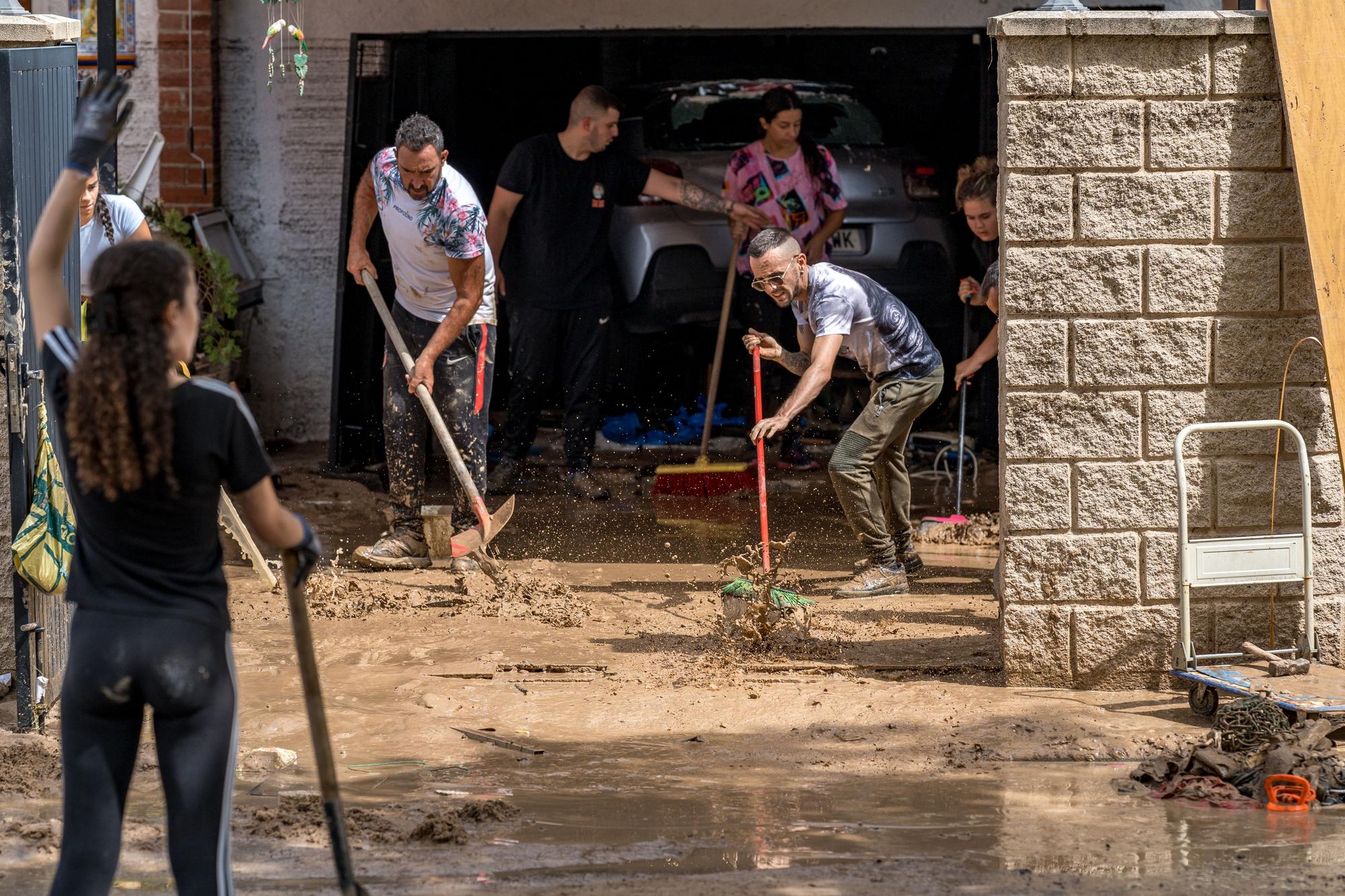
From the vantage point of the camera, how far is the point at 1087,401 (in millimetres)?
5848

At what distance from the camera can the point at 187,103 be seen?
10367mm

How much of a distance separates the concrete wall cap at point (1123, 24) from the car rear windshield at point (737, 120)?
16.6ft

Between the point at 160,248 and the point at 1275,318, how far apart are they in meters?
4.15

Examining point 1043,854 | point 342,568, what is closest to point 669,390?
point 342,568

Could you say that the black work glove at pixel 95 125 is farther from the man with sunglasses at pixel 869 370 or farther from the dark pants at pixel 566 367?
the dark pants at pixel 566 367

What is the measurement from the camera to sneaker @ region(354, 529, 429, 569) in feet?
25.7

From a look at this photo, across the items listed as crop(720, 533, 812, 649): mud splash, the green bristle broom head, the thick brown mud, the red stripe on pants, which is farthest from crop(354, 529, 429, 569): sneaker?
the green bristle broom head

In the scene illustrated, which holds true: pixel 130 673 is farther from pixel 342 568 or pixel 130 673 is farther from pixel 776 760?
pixel 342 568

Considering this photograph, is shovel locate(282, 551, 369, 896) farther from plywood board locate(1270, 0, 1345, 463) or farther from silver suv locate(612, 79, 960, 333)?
silver suv locate(612, 79, 960, 333)

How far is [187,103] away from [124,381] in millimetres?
7825

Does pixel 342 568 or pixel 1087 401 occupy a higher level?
pixel 1087 401

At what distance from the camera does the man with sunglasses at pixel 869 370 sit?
696 centimetres

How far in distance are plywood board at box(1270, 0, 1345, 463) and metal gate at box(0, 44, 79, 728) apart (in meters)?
4.20

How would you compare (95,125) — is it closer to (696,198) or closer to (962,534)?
(962,534)
